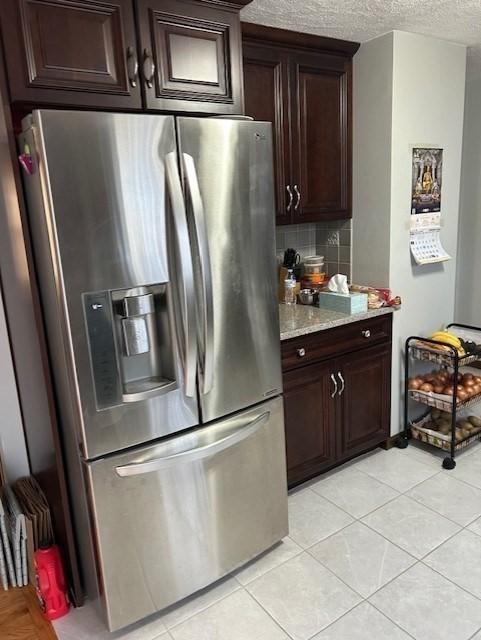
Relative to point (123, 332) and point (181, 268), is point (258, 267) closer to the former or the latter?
point (181, 268)

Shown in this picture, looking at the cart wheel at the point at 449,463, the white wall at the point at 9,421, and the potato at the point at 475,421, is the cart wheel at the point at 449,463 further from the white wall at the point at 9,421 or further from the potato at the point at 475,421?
the white wall at the point at 9,421

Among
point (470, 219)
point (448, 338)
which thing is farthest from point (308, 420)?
point (470, 219)

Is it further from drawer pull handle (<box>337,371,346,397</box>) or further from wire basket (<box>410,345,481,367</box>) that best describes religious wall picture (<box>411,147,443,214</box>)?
drawer pull handle (<box>337,371,346,397</box>)

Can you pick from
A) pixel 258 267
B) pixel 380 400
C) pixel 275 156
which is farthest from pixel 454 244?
pixel 258 267

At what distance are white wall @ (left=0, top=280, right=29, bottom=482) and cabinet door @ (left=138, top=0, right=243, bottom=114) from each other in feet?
3.89

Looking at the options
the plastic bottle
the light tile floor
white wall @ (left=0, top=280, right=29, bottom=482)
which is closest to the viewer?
the light tile floor

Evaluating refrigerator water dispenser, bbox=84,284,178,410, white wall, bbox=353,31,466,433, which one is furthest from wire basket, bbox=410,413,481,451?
refrigerator water dispenser, bbox=84,284,178,410

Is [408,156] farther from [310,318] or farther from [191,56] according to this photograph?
[191,56]

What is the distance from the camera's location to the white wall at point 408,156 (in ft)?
8.49

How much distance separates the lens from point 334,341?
8.27ft

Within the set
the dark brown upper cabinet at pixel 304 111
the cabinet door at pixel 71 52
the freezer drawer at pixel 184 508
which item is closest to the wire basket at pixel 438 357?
the dark brown upper cabinet at pixel 304 111

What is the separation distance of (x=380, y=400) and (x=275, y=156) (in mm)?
1479

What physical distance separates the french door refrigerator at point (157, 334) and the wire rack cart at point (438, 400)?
121 centimetres

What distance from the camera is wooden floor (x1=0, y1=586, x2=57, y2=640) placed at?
1.82 meters
